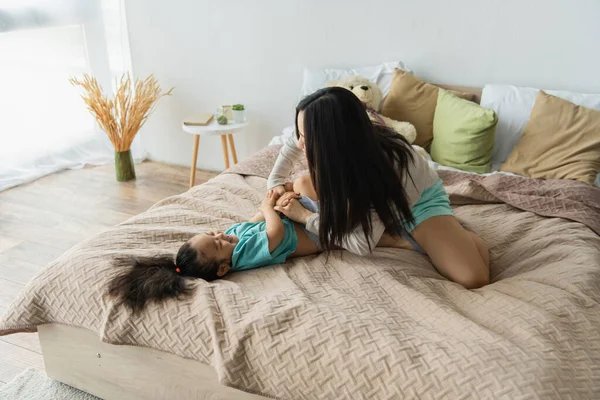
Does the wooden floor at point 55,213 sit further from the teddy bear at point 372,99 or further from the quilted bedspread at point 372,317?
the teddy bear at point 372,99

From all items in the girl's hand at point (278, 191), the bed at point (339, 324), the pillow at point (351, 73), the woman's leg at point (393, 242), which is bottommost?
the bed at point (339, 324)

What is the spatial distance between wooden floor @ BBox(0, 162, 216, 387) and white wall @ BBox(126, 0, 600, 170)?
1.17 ft

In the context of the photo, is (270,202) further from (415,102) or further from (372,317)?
(415,102)

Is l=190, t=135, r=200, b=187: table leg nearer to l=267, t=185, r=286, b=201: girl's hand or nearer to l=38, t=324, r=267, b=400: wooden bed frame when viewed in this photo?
l=267, t=185, r=286, b=201: girl's hand

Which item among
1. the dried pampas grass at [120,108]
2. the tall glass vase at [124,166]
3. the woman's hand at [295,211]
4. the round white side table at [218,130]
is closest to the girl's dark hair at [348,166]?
the woman's hand at [295,211]

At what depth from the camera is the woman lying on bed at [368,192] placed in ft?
4.80

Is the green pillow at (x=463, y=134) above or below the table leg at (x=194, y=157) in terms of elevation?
above

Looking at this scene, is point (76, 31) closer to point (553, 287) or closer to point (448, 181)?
point (448, 181)

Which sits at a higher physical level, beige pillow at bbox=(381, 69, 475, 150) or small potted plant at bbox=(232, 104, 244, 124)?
Answer: beige pillow at bbox=(381, 69, 475, 150)

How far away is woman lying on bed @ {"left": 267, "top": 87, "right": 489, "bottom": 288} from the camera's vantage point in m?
1.46

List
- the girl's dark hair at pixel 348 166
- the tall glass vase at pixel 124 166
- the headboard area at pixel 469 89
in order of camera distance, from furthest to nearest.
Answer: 1. the tall glass vase at pixel 124 166
2. the headboard area at pixel 469 89
3. the girl's dark hair at pixel 348 166

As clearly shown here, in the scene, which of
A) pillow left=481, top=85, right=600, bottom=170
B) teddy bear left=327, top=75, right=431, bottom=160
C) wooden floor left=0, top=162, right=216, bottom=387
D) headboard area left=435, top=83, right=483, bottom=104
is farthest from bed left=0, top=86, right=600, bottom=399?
headboard area left=435, top=83, right=483, bottom=104

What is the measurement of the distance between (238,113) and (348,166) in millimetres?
1791

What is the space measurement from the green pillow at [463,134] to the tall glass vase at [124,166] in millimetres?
1925
